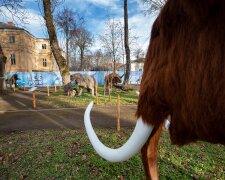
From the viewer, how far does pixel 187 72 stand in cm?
75

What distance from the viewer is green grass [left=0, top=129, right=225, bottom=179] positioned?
348 cm

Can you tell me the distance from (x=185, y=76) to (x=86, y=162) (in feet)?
11.3

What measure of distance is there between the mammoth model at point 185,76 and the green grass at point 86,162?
2.73 meters

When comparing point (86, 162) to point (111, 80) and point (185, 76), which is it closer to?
point (185, 76)

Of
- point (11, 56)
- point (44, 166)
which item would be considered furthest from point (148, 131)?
point (11, 56)

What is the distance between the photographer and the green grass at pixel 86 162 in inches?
137

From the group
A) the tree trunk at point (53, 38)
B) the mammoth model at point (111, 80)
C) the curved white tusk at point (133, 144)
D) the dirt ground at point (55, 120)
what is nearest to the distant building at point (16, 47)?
the mammoth model at point (111, 80)

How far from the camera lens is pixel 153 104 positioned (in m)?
0.91

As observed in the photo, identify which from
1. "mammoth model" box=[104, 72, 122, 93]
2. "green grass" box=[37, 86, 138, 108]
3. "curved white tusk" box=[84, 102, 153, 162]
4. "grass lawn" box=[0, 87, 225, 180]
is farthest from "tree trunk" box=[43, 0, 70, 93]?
"curved white tusk" box=[84, 102, 153, 162]

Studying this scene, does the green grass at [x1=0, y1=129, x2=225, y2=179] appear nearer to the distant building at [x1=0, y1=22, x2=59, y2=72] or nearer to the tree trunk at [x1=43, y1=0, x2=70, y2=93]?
the tree trunk at [x1=43, y1=0, x2=70, y2=93]

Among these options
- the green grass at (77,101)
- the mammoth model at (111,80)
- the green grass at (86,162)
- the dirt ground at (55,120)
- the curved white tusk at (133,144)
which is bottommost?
the green grass at (86,162)

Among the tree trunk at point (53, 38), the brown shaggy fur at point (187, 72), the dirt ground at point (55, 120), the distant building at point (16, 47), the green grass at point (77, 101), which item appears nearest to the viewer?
the brown shaggy fur at point (187, 72)

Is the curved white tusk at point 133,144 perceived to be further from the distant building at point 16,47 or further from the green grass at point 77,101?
the distant building at point 16,47

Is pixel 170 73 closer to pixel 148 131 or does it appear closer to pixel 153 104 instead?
pixel 153 104
